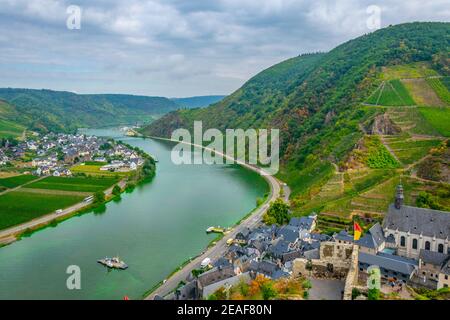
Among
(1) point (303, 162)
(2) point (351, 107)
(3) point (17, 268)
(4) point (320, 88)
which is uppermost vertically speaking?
(4) point (320, 88)

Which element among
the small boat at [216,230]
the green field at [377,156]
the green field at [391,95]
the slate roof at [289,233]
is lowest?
the small boat at [216,230]

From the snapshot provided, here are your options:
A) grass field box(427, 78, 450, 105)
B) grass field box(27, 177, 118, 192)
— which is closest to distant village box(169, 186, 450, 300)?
grass field box(27, 177, 118, 192)

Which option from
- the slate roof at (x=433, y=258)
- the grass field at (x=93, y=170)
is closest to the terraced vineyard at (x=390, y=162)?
the slate roof at (x=433, y=258)

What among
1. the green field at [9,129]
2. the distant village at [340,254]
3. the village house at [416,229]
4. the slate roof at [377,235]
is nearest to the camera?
the distant village at [340,254]

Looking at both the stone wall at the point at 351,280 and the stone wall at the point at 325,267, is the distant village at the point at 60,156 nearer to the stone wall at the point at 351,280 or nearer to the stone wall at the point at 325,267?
the stone wall at the point at 325,267

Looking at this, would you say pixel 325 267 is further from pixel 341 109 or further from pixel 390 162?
pixel 341 109

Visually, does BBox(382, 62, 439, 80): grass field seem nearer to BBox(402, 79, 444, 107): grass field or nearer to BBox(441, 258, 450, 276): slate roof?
BBox(402, 79, 444, 107): grass field

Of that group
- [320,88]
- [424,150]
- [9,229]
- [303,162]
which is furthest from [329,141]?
[9,229]
